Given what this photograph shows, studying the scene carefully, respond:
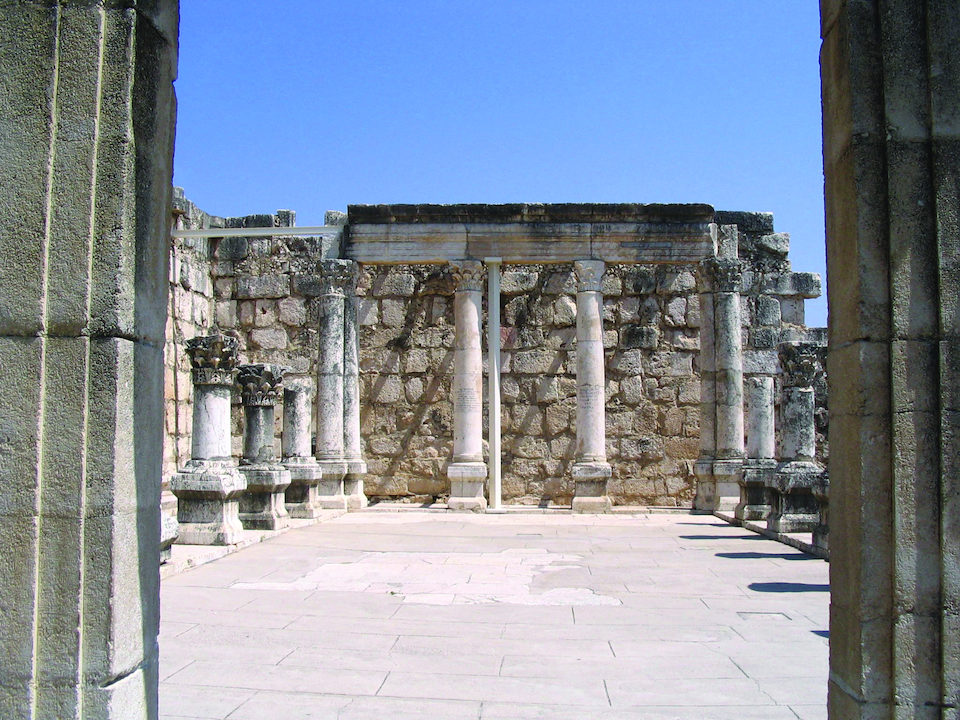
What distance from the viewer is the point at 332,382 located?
16.8 m

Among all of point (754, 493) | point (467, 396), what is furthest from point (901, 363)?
point (467, 396)

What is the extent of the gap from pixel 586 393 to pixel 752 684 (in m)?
11.4

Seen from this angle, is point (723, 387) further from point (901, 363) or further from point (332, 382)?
point (901, 363)

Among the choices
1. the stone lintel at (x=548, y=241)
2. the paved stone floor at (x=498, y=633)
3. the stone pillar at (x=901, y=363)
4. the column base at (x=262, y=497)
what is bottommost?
the paved stone floor at (x=498, y=633)

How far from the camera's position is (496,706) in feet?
16.4

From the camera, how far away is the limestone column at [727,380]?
16219mm

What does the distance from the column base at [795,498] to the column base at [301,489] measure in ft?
22.9

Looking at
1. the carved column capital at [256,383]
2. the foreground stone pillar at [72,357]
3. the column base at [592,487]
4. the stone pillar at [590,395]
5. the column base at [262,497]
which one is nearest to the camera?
the foreground stone pillar at [72,357]

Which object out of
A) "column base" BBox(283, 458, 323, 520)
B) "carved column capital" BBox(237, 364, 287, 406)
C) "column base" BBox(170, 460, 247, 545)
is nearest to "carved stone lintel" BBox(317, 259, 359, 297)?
"column base" BBox(283, 458, 323, 520)

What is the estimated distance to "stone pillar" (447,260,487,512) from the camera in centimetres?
1662

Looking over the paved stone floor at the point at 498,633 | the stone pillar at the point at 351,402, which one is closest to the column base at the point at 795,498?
the paved stone floor at the point at 498,633

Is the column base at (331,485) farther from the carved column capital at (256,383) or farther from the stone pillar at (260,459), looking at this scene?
the carved column capital at (256,383)

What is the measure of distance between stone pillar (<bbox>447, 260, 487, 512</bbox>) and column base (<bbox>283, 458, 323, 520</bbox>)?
2575mm

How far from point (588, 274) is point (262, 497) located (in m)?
6.97
